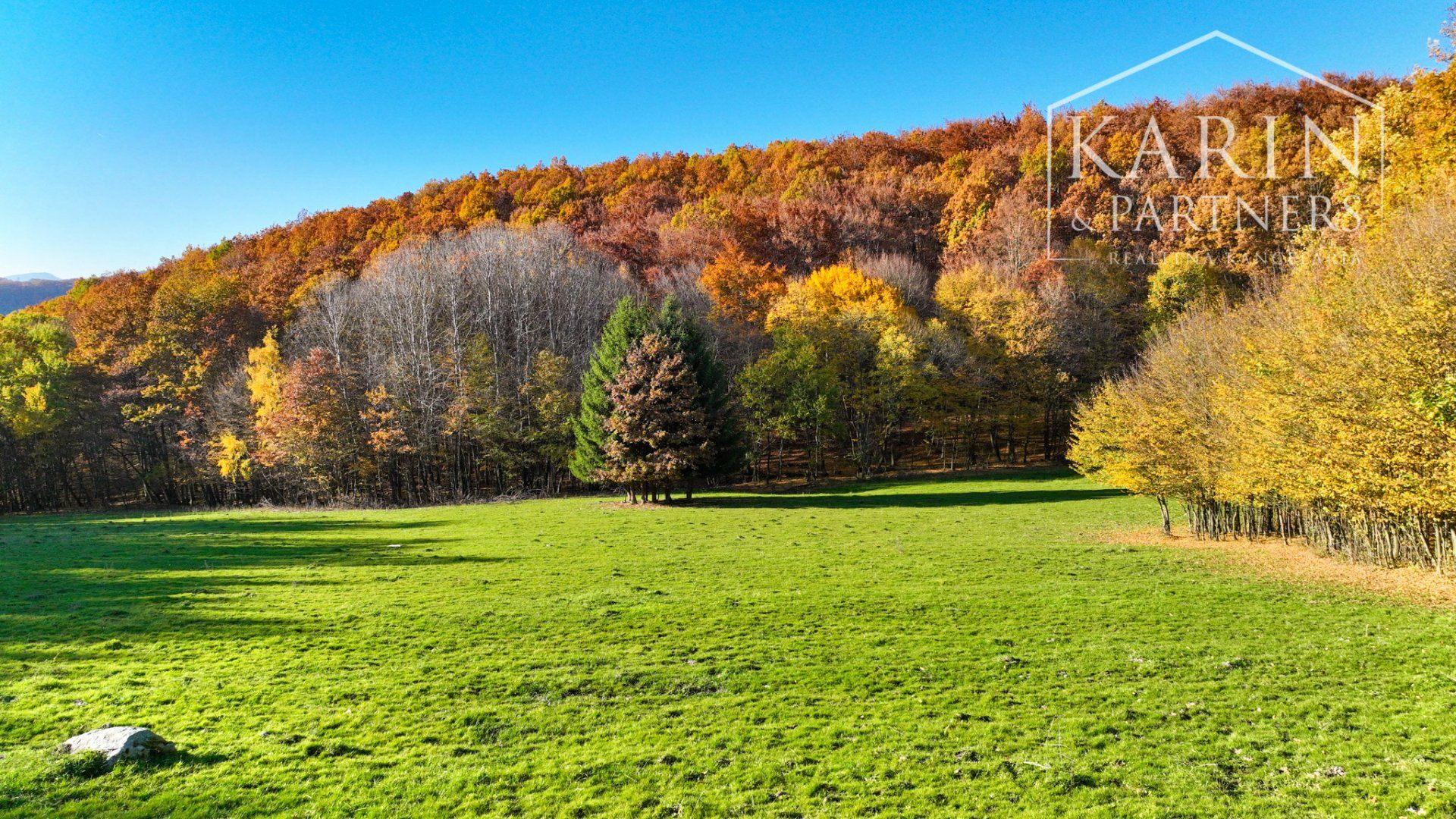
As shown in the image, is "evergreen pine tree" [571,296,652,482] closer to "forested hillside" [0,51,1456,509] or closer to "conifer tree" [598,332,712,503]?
"forested hillside" [0,51,1456,509]

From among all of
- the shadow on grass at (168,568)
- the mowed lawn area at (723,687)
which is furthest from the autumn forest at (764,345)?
the shadow on grass at (168,568)

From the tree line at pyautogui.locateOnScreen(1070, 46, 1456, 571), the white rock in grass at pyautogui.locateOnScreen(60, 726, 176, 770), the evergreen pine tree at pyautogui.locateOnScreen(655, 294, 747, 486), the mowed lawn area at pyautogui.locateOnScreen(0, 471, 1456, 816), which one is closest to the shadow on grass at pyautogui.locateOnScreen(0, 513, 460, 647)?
the mowed lawn area at pyautogui.locateOnScreen(0, 471, 1456, 816)

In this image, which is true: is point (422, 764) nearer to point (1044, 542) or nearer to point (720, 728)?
point (720, 728)

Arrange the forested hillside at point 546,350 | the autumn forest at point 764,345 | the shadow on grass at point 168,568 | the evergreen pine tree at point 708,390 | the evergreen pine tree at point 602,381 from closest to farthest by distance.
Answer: the shadow on grass at point 168,568 → the autumn forest at point 764,345 → the evergreen pine tree at point 708,390 → the evergreen pine tree at point 602,381 → the forested hillside at point 546,350

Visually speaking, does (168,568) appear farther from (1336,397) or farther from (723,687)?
(1336,397)

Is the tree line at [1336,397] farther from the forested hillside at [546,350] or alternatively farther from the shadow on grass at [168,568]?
the shadow on grass at [168,568]

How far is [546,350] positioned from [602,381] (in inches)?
480

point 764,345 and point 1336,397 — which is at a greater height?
point 764,345

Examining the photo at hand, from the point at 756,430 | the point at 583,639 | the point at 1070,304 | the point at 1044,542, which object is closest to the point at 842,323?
the point at 756,430

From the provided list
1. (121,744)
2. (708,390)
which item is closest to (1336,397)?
(121,744)

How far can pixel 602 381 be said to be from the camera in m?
41.1

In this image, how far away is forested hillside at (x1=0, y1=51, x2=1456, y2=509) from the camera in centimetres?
4806

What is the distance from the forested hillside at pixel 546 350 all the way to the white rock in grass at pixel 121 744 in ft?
104

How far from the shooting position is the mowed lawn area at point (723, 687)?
283 inches
